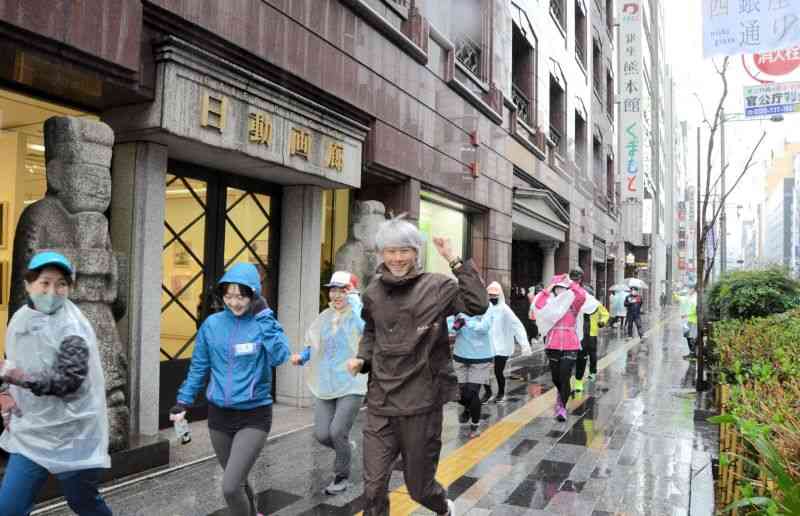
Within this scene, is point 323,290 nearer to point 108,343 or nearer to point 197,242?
point 197,242

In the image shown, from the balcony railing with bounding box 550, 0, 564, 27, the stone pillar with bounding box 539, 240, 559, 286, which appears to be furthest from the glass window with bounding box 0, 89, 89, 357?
the balcony railing with bounding box 550, 0, 564, 27

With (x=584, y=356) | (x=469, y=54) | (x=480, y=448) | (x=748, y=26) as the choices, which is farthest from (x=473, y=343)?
(x=469, y=54)

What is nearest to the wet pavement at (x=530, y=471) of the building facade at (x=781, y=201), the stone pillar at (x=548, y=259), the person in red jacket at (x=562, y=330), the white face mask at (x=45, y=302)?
the person in red jacket at (x=562, y=330)

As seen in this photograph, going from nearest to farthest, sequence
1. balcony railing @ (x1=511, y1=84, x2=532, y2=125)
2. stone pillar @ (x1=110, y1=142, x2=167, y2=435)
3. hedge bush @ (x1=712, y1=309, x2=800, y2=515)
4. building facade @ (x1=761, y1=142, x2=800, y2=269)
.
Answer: hedge bush @ (x1=712, y1=309, x2=800, y2=515), stone pillar @ (x1=110, y1=142, x2=167, y2=435), balcony railing @ (x1=511, y1=84, x2=532, y2=125), building facade @ (x1=761, y1=142, x2=800, y2=269)

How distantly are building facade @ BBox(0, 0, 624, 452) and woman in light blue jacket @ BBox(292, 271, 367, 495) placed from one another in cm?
181

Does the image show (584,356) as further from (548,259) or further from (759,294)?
(548,259)

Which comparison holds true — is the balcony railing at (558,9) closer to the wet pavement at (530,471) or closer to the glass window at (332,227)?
the glass window at (332,227)

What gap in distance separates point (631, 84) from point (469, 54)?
21.8m

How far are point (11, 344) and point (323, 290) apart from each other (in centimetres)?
617

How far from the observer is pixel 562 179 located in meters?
21.3

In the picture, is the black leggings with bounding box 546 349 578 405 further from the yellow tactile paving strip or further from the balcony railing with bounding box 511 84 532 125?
the balcony railing with bounding box 511 84 532 125

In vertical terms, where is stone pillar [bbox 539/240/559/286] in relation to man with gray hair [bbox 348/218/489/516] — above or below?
above

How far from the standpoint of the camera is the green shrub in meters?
10.7

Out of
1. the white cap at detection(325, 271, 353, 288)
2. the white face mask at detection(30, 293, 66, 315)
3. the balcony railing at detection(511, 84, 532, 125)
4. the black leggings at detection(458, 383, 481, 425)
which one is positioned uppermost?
the balcony railing at detection(511, 84, 532, 125)
